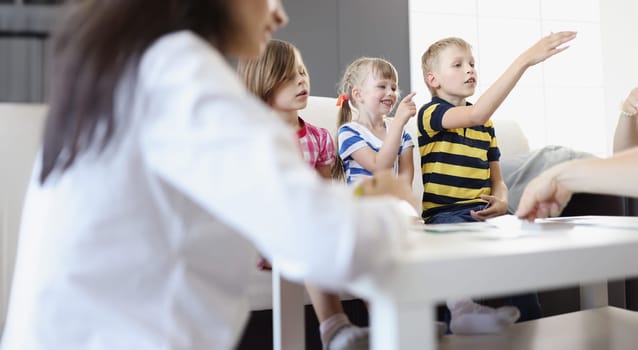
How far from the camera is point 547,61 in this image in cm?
403

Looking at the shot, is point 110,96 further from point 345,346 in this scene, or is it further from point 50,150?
point 345,346

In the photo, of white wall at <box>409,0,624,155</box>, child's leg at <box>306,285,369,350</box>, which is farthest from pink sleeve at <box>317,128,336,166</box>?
white wall at <box>409,0,624,155</box>

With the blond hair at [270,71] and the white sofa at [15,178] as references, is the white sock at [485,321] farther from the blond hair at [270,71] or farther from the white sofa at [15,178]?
the blond hair at [270,71]

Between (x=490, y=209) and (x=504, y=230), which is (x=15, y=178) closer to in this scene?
(x=504, y=230)

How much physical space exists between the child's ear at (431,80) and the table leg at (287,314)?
3.50ft

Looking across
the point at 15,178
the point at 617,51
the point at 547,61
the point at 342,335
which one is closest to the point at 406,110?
the point at 342,335

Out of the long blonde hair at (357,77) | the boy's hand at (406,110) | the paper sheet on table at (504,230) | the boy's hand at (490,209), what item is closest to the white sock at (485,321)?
the paper sheet on table at (504,230)

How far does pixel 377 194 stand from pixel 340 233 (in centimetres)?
23

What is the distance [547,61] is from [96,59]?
3.99m

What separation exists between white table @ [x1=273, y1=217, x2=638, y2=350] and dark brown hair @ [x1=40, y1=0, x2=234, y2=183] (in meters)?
0.29

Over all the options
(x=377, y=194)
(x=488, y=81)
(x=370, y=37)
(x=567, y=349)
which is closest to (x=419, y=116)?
(x=567, y=349)

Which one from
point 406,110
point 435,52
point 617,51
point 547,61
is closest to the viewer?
point 406,110

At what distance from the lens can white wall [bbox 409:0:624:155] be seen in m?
3.71

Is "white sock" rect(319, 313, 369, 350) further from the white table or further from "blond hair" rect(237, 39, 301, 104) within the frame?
"blond hair" rect(237, 39, 301, 104)
